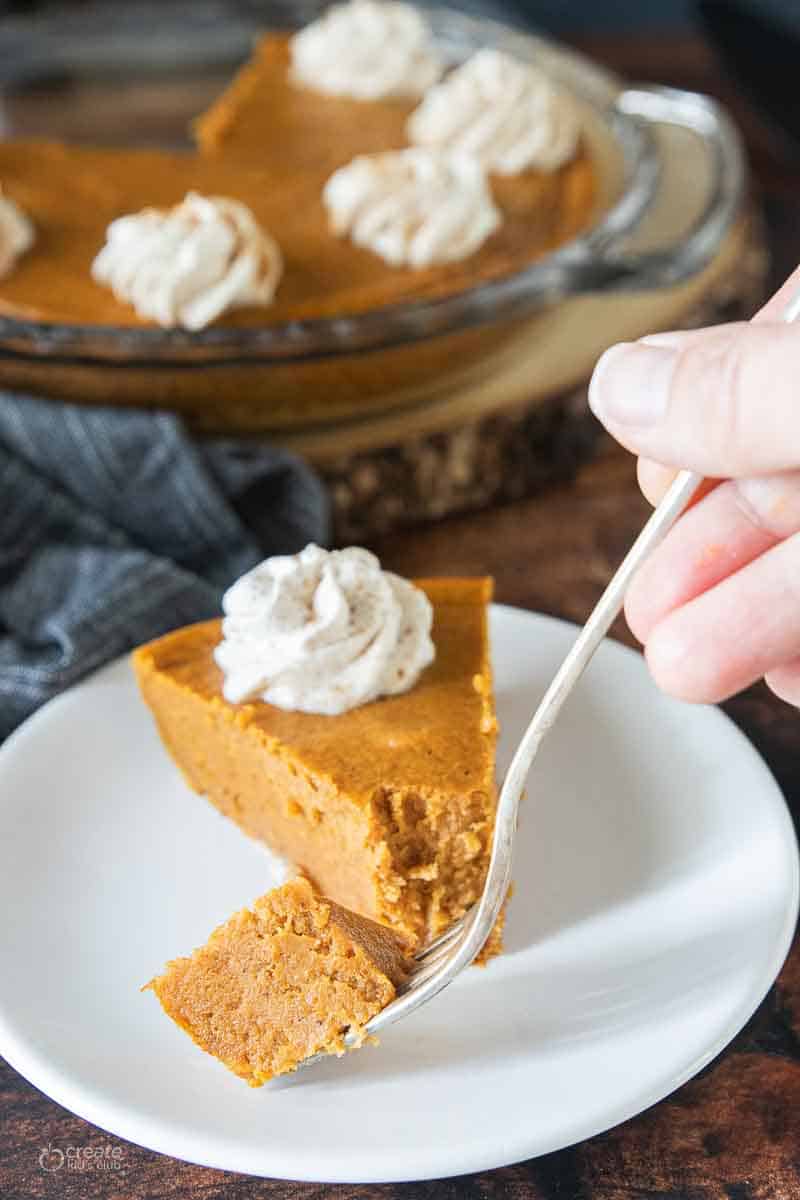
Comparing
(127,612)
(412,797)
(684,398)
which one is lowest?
(127,612)

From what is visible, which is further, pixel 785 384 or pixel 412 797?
pixel 412 797

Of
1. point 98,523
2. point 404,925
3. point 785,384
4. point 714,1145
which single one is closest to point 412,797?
point 404,925

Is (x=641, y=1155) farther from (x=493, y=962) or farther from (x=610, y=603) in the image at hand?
(x=610, y=603)

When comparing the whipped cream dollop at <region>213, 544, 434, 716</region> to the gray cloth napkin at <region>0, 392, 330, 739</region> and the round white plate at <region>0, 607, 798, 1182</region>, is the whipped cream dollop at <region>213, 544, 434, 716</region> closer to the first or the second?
the round white plate at <region>0, 607, 798, 1182</region>

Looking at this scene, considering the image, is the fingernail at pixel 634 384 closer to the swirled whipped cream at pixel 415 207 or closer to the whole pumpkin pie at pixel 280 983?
the whole pumpkin pie at pixel 280 983

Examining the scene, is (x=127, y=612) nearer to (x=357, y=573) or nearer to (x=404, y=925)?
(x=357, y=573)

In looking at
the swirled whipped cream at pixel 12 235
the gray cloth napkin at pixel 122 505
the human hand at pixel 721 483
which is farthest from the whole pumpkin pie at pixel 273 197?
the human hand at pixel 721 483
